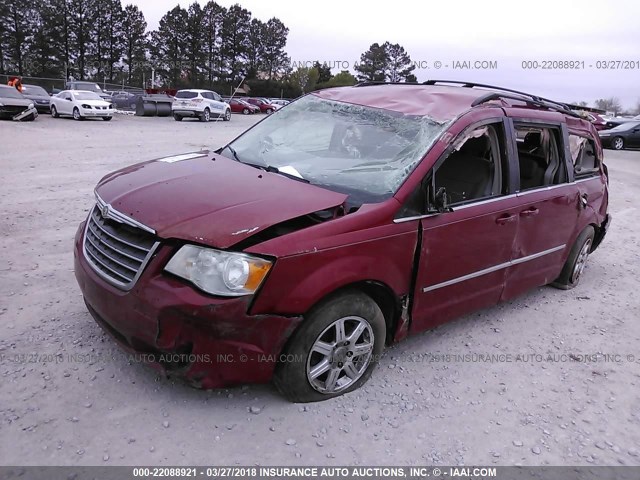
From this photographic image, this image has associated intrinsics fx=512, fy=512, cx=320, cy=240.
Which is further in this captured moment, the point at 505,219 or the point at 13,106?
the point at 13,106

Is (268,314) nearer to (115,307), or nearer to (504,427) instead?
(115,307)

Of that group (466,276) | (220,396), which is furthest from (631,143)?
(220,396)

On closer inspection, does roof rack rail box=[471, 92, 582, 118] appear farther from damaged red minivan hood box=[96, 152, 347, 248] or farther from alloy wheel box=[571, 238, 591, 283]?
damaged red minivan hood box=[96, 152, 347, 248]

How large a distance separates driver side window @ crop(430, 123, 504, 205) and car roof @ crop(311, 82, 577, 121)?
224mm

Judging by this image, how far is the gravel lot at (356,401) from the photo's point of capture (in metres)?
2.59

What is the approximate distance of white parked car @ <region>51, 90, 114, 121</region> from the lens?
893 inches

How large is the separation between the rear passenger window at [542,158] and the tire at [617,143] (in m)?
21.9

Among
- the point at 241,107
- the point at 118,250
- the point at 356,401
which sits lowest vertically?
the point at 356,401

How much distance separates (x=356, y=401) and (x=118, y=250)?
64.4 inches

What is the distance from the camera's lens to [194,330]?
8.48 ft

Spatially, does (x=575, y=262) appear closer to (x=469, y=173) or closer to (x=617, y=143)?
(x=469, y=173)

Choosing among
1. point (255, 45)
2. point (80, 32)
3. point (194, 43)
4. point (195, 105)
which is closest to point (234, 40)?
point (255, 45)

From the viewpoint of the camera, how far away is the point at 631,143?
76.0 ft

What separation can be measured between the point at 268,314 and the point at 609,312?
3597 millimetres
